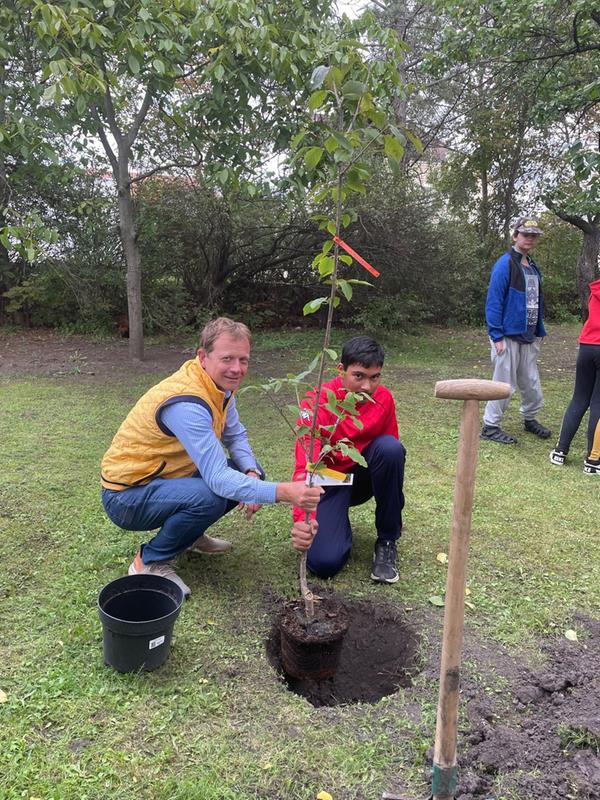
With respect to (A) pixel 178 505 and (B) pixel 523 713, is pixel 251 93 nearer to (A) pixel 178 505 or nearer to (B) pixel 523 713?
(A) pixel 178 505

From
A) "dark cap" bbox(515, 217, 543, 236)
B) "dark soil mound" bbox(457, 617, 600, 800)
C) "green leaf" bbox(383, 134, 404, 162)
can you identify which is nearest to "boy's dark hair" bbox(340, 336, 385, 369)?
"green leaf" bbox(383, 134, 404, 162)

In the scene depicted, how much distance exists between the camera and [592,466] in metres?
4.88

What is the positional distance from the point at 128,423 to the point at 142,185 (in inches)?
320

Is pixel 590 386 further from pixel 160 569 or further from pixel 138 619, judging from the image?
pixel 138 619

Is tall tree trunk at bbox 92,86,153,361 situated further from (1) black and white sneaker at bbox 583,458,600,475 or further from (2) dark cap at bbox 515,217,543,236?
(1) black and white sneaker at bbox 583,458,600,475

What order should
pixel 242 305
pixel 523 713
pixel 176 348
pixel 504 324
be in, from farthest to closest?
pixel 242 305
pixel 176 348
pixel 504 324
pixel 523 713

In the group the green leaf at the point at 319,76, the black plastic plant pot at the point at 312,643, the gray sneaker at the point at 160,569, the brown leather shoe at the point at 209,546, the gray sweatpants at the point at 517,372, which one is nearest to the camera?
the green leaf at the point at 319,76

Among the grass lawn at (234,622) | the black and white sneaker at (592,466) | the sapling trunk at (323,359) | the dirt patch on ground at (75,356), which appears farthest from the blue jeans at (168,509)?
the dirt patch on ground at (75,356)

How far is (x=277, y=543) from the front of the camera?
3576 millimetres

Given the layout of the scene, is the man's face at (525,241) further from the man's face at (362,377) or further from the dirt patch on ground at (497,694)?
the dirt patch on ground at (497,694)

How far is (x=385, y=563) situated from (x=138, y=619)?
128 centimetres

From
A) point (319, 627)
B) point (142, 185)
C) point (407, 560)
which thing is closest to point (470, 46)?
point (142, 185)

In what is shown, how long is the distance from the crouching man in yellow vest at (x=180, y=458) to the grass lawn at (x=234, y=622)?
413 mm

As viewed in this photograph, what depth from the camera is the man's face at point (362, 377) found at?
303cm
